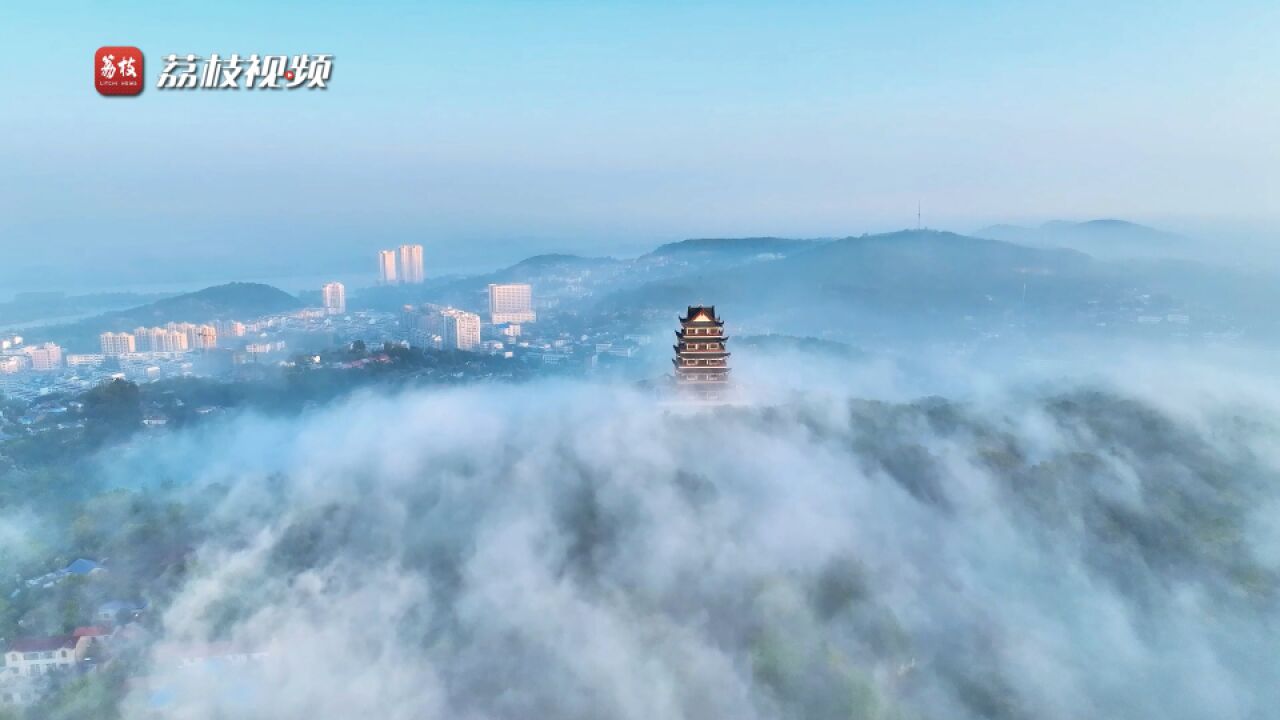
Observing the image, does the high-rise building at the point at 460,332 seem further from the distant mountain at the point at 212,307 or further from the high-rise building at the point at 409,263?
the high-rise building at the point at 409,263

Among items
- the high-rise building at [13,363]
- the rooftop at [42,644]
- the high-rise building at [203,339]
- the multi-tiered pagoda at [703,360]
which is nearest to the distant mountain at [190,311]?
the high-rise building at [13,363]

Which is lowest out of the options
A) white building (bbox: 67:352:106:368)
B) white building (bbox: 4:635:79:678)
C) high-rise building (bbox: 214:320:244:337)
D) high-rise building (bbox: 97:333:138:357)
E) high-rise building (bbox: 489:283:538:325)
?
white building (bbox: 4:635:79:678)

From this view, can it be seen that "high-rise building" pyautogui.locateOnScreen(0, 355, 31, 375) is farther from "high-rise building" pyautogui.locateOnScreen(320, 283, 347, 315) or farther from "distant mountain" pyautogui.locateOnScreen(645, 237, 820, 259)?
"distant mountain" pyautogui.locateOnScreen(645, 237, 820, 259)

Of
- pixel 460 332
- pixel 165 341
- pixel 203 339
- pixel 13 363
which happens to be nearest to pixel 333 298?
pixel 203 339

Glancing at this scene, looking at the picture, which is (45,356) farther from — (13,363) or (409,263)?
(409,263)

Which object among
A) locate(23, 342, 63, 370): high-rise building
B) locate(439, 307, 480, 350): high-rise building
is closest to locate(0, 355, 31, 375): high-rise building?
locate(23, 342, 63, 370): high-rise building
